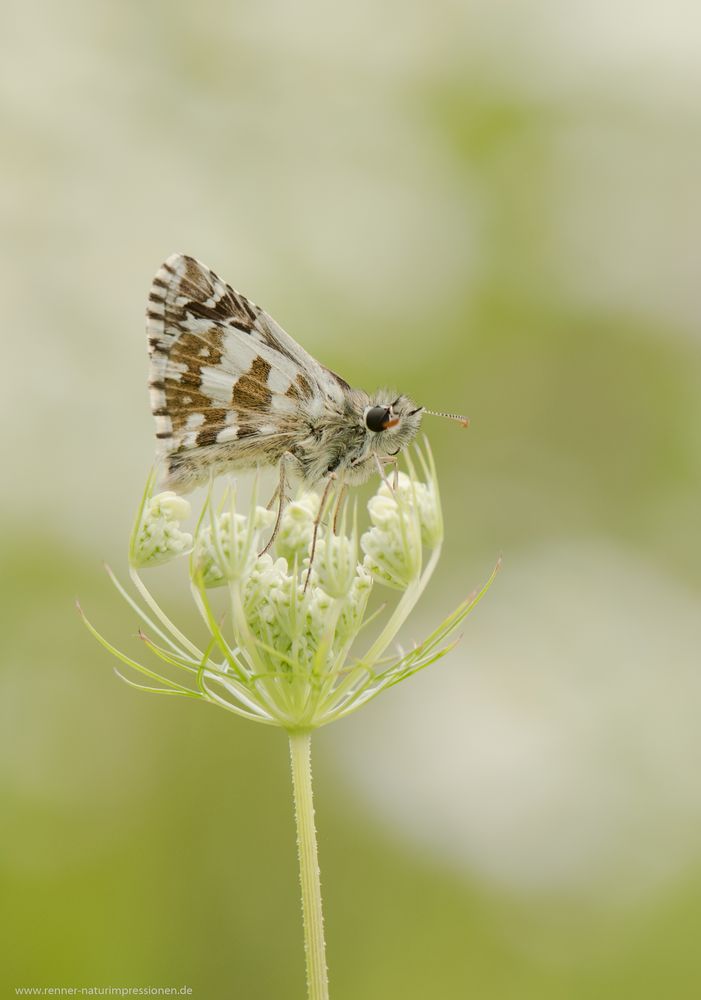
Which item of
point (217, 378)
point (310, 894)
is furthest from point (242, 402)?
point (310, 894)

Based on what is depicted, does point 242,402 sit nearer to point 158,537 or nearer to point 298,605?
point 158,537

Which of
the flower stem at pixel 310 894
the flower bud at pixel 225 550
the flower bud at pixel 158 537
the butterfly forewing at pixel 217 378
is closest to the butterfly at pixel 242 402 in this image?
the butterfly forewing at pixel 217 378

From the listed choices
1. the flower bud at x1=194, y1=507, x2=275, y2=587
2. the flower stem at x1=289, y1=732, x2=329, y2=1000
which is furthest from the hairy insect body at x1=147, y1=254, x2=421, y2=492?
the flower stem at x1=289, y1=732, x2=329, y2=1000

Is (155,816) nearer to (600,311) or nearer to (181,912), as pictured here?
(181,912)

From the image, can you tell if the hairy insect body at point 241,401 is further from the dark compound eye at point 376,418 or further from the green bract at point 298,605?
the green bract at point 298,605

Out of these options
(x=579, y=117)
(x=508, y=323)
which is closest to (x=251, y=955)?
(x=508, y=323)

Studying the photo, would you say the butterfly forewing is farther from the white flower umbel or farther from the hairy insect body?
the white flower umbel
